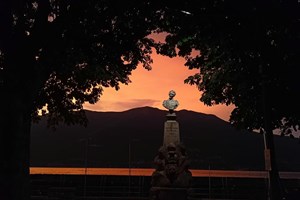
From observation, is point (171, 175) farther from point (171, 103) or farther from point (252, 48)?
point (252, 48)

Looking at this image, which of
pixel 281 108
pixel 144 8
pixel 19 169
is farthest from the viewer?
pixel 281 108

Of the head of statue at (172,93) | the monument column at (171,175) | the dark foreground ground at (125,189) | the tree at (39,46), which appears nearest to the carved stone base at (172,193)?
the monument column at (171,175)

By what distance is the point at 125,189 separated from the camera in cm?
2817

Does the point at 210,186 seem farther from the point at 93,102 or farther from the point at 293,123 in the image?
the point at 93,102

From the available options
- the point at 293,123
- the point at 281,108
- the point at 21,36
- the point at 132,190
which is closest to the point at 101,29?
the point at 21,36

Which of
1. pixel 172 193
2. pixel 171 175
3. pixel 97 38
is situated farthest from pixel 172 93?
pixel 97 38

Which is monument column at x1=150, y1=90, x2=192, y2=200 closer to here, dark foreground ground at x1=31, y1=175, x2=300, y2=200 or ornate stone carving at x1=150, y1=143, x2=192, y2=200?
ornate stone carving at x1=150, y1=143, x2=192, y2=200

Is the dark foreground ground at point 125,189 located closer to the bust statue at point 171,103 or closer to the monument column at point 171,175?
the monument column at point 171,175

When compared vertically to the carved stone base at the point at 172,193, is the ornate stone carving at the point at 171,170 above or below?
above

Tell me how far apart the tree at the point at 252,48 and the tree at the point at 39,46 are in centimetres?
202

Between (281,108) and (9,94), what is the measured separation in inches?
571

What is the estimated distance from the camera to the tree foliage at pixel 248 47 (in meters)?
14.6

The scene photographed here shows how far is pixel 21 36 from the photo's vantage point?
14086 millimetres

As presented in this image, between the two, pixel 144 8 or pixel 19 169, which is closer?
pixel 19 169
